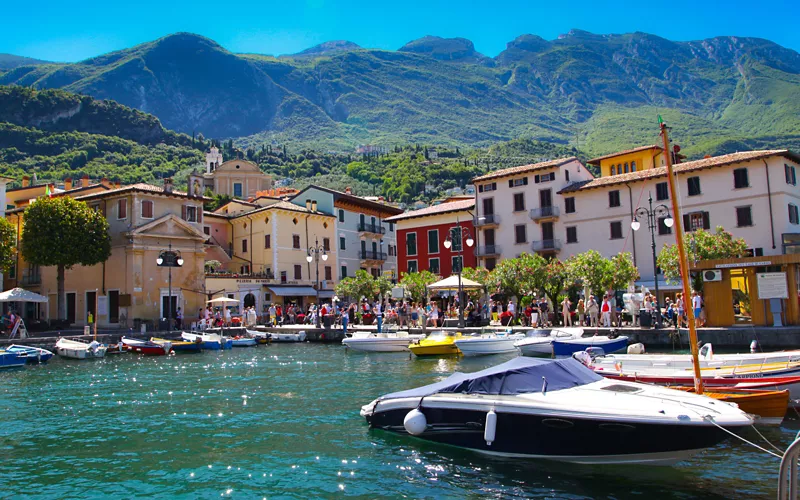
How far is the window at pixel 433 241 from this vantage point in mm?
55531

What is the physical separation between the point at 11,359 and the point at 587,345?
24584 millimetres

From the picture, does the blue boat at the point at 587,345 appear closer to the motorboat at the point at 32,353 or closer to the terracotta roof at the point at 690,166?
the terracotta roof at the point at 690,166

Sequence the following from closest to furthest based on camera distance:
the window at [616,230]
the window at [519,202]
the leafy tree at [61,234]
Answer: the leafy tree at [61,234], the window at [616,230], the window at [519,202]

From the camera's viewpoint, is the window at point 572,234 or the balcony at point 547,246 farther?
the balcony at point 547,246

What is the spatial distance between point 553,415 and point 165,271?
128 feet

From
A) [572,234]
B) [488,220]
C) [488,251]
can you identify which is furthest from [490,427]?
[488,220]

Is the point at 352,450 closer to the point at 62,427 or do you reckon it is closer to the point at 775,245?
the point at 62,427

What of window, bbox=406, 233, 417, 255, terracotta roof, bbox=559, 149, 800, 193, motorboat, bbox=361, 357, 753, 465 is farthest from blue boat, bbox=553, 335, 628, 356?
window, bbox=406, 233, 417, 255

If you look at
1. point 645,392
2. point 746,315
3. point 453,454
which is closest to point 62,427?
point 453,454

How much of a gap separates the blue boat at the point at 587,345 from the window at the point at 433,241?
1201 inches

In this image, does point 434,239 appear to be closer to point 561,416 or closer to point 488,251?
point 488,251

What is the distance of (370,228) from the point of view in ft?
221

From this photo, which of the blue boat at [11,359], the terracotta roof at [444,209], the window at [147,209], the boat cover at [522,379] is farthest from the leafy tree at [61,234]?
the boat cover at [522,379]

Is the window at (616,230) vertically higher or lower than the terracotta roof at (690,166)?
lower
